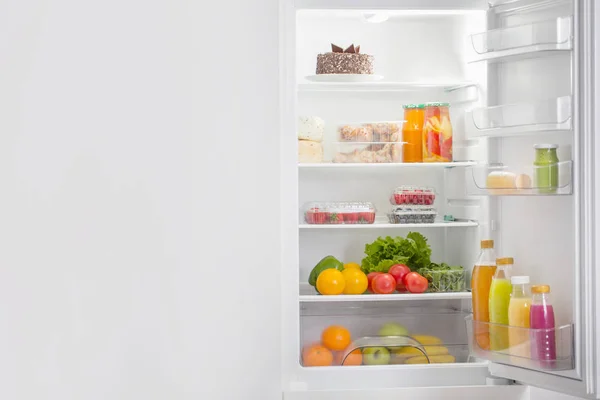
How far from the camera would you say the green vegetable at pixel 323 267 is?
80.8 inches

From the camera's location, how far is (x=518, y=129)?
1792 millimetres

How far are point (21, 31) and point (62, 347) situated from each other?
2 cm

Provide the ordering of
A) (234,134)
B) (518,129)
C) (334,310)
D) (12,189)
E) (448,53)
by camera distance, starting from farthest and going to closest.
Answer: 1. (448,53)
2. (334,310)
3. (518,129)
4. (234,134)
5. (12,189)

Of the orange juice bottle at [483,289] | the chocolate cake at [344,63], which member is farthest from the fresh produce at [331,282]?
the chocolate cake at [344,63]

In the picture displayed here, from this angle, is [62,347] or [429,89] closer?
[62,347]

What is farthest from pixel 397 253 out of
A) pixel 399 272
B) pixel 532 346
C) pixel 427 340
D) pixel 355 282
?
pixel 532 346

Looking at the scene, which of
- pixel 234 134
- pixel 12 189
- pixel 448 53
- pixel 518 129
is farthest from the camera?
pixel 448 53

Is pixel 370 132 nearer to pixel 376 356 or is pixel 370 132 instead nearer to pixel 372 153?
pixel 372 153

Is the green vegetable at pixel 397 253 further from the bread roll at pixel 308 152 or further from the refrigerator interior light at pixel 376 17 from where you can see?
the refrigerator interior light at pixel 376 17

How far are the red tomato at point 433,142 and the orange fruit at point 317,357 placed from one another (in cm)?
67

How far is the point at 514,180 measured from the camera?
1835 millimetres

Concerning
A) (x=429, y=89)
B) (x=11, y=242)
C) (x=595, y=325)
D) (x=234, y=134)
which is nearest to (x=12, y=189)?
(x=11, y=242)

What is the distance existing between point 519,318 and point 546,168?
1.26 feet

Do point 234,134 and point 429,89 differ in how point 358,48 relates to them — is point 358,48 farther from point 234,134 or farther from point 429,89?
point 234,134
